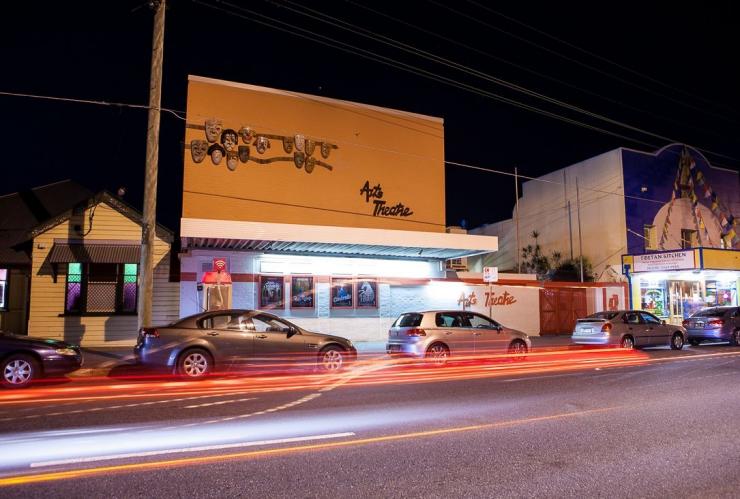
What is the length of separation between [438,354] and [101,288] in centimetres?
1071

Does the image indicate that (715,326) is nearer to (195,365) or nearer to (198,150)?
(195,365)

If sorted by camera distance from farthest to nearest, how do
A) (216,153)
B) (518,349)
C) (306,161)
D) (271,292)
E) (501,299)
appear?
(501,299) → (306,161) → (271,292) → (216,153) → (518,349)

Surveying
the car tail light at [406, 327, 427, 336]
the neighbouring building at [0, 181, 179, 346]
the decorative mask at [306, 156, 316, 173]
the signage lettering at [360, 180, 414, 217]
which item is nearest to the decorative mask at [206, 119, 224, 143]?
the decorative mask at [306, 156, 316, 173]

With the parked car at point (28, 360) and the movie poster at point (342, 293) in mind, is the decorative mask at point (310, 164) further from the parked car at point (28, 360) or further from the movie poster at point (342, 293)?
the parked car at point (28, 360)

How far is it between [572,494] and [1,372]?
403 inches

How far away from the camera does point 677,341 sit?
736 inches

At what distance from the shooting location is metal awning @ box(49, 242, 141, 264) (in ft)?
53.6

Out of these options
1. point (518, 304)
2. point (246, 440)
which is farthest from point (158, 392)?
point (518, 304)

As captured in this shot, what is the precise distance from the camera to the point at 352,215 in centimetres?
2033

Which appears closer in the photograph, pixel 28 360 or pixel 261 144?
pixel 28 360

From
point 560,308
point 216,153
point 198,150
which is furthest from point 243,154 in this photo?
point 560,308

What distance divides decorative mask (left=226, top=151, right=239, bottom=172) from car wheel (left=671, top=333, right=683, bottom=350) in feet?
52.4

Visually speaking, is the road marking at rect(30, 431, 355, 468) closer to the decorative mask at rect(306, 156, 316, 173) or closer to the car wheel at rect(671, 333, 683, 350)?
the decorative mask at rect(306, 156, 316, 173)

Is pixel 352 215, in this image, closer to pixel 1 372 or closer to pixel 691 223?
pixel 1 372
